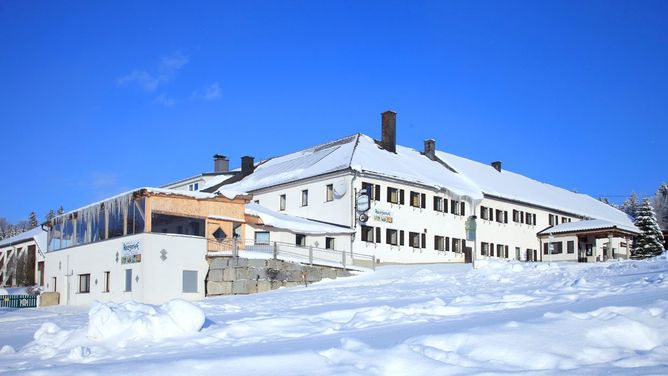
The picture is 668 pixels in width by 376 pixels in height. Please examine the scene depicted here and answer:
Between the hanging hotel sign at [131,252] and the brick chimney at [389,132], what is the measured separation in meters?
25.1

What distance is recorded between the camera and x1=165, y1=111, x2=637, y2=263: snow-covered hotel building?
147 feet

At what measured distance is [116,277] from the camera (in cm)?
3312

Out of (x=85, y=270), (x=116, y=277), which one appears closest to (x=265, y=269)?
(x=116, y=277)

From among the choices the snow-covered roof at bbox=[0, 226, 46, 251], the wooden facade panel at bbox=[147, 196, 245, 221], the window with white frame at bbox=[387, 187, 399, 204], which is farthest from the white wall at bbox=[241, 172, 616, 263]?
the snow-covered roof at bbox=[0, 226, 46, 251]

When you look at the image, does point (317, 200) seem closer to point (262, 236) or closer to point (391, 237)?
point (391, 237)

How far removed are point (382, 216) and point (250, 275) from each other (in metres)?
15.6

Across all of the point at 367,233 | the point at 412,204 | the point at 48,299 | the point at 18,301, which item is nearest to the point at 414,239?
the point at 412,204

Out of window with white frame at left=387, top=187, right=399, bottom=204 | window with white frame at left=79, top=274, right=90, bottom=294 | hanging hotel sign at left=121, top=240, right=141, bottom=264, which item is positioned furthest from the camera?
window with white frame at left=387, top=187, right=399, bottom=204

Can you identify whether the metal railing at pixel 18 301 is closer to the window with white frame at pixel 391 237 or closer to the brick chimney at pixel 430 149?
the window with white frame at pixel 391 237

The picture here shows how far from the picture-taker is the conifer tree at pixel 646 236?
6291cm

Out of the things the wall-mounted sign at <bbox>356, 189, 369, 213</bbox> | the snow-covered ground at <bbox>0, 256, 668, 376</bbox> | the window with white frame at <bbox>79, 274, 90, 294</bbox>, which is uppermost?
the wall-mounted sign at <bbox>356, 189, 369, 213</bbox>

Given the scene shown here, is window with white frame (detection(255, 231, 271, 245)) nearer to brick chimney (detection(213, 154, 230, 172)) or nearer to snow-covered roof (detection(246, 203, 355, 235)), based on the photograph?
snow-covered roof (detection(246, 203, 355, 235))

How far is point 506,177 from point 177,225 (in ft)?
131

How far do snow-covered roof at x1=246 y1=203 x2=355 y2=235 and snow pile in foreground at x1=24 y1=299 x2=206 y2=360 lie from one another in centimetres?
2534
